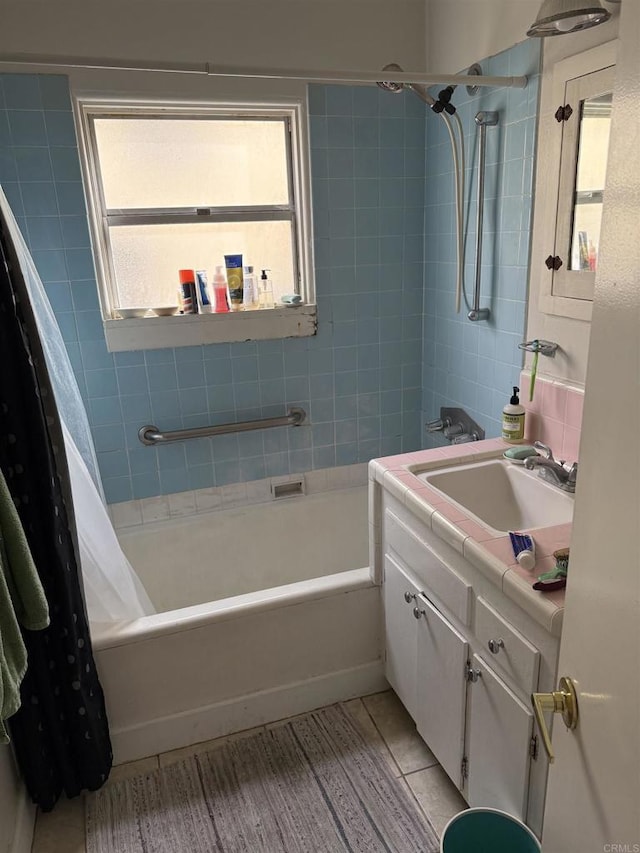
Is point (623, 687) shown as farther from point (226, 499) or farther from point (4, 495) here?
point (226, 499)

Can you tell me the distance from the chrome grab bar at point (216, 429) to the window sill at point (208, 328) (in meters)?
0.34

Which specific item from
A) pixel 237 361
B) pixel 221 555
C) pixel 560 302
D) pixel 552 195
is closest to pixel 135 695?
pixel 221 555

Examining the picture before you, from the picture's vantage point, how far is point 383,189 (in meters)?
2.55

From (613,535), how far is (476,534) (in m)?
0.81

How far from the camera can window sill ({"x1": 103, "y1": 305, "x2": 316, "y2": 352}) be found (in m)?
2.41

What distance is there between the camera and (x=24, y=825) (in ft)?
5.23

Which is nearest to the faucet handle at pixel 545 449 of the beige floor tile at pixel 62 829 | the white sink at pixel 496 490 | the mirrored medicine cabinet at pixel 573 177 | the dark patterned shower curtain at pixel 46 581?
the white sink at pixel 496 490

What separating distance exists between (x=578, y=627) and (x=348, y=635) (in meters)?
1.36

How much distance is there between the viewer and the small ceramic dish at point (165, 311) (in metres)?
2.44

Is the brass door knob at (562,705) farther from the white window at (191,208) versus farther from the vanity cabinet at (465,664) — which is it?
the white window at (191,208)

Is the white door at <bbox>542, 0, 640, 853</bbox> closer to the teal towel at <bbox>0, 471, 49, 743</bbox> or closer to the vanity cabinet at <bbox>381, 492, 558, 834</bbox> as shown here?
the vanity cabinet at <bbox>381, 492, 558, 834</bbox>

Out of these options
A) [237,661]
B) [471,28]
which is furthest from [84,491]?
[471,28]

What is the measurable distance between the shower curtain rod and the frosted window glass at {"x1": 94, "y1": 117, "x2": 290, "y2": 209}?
2.13ft

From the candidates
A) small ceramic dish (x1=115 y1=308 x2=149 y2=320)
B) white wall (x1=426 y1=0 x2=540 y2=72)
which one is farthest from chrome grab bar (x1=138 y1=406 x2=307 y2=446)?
white wall (x1=426 y1=0 x2=540 y2=72)
